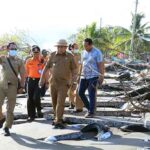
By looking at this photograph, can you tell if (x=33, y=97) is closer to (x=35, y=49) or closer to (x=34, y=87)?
(x=34, y=87)

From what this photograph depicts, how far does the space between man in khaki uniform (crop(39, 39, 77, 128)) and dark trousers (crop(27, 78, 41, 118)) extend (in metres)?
0.90

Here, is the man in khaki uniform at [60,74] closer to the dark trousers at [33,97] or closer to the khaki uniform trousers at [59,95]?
the khaki uniform trousers at [59,95]

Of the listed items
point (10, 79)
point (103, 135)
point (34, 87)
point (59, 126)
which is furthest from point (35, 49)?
point (103, 135)

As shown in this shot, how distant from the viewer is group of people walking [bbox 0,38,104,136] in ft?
30.9

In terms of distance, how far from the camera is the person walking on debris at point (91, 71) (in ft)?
33.5

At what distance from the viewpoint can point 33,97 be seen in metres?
11.0

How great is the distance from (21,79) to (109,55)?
1782 millimetres

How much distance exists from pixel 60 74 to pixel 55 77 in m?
0.13

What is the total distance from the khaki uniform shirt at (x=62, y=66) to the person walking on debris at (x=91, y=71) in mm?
430

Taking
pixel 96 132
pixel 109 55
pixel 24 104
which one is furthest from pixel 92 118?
pixel 24 104

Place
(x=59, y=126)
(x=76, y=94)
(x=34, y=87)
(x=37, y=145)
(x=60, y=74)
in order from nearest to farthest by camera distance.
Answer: (x=37, y=145), (x=59, y=126), (x=60, y=74), (x=34, y=87), (x=76, y=94)

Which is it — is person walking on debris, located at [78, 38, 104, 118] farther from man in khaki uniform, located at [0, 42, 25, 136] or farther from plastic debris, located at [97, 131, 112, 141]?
man in khaki uniform, located at [0, 42, 25, 136]

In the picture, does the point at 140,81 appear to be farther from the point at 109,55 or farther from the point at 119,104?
the point at 119,104

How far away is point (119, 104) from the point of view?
1243 centimetres
